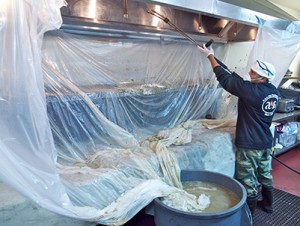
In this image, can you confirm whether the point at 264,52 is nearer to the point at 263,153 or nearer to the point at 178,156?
the point at 263,153

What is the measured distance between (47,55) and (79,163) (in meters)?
0.65

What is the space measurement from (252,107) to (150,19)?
107cm

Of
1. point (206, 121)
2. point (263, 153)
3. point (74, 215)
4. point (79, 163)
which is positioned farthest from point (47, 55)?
point (263, 153)

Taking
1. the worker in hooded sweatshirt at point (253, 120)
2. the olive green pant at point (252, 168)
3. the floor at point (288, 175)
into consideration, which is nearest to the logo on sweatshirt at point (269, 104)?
the worker in hooded sweatshirt at point (253, 120)

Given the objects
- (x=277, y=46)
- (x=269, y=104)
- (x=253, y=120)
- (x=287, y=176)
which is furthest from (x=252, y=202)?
(x=277, y=46)

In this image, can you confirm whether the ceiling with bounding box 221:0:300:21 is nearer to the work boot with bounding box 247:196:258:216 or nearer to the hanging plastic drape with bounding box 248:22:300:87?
the hanging plastic drape with bounding box 248:22:300:87

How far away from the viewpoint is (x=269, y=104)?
6.06ft

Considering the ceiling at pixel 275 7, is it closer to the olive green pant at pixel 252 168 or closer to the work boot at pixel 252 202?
the olive green pant at pixel 252 168

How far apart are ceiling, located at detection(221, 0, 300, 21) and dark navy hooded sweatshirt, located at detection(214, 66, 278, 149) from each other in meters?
0.47

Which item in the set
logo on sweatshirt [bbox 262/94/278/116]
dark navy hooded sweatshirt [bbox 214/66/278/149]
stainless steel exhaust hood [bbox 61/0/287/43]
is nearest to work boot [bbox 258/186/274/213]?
dark navy hooded sweatshirt [bbox 214/66/278/149]

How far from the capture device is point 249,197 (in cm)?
192

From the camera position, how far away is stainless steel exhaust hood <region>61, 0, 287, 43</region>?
1574mm

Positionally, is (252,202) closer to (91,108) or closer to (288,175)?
(288,175)

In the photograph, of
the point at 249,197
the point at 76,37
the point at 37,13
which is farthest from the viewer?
the point at 249,197
